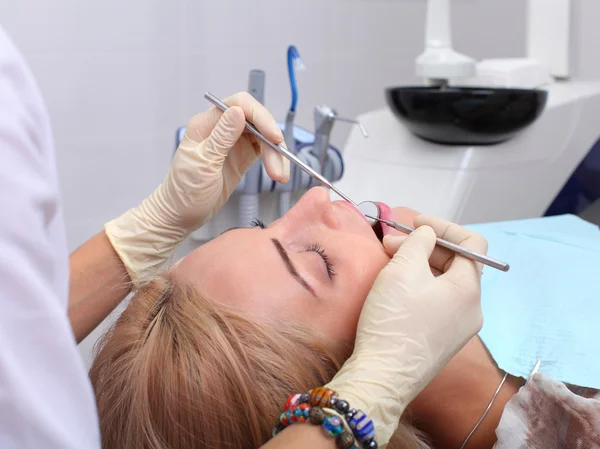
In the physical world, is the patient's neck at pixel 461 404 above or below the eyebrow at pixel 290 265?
below

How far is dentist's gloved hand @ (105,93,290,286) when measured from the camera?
107 centimetres

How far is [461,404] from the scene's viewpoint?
94 centimetres

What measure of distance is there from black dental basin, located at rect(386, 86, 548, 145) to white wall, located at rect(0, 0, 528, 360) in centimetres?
59

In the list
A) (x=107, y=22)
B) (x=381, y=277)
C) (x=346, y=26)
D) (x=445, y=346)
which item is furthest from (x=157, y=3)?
(x=445, y=346)

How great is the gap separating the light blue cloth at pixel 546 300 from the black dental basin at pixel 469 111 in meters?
0.23

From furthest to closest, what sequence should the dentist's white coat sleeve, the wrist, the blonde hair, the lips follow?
the wrist < the lips < the blonde hair < the dentist's white coat sleeve

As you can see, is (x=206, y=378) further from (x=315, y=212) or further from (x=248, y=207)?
(x=248, y=207)

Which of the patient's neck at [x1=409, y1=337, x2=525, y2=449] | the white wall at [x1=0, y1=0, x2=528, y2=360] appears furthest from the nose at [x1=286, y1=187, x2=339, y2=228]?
the white wall at [x1=0, y1=0, x2=528, y2=360]

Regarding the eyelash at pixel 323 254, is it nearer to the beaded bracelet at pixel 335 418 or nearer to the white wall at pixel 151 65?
the beaded bracelet at pixel 335 418

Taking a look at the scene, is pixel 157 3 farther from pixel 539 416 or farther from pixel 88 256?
pixel 539 416

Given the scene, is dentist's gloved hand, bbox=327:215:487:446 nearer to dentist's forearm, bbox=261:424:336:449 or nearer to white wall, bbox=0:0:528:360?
dentist's forearm, bbox=261:424:336:449

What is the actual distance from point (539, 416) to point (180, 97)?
1.34m

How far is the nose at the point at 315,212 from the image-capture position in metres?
0.94

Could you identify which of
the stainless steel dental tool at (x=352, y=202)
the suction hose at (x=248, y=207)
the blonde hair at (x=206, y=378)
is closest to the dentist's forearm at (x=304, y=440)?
the blonde hair at (x=206, y=378)
